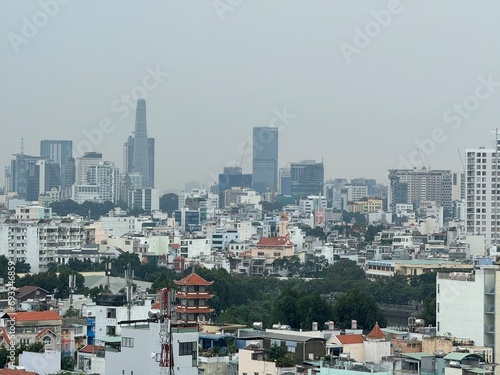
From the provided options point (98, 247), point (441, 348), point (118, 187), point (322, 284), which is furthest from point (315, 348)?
point (118, 187)

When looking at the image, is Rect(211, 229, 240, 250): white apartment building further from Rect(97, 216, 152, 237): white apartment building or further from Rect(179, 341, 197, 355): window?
Rect(179, 341, 197, 355): window

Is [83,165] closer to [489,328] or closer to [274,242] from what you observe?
[274,242]

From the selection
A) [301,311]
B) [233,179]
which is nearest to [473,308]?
[301,311]

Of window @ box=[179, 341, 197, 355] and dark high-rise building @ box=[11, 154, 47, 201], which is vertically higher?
dark high-rise building @ box=[11, 154, 47, 201]

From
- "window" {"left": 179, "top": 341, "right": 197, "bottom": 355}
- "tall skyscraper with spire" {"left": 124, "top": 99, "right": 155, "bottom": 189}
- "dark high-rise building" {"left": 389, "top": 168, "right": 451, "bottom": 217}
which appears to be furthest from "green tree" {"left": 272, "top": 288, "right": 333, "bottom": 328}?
"tall skyscraper with spire" {"left": 124, "top": 99, "right": 155, "bottom": 189}

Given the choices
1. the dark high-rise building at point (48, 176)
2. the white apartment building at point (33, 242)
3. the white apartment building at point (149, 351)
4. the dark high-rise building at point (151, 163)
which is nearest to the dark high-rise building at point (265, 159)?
the dark high-rise building at point (151, 163)

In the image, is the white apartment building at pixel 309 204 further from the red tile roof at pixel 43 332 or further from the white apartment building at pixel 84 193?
the red tile roof at pixel 43 332

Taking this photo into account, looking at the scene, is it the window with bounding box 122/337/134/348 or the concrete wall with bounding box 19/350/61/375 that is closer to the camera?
the window with bounding box 122/337/134/348
